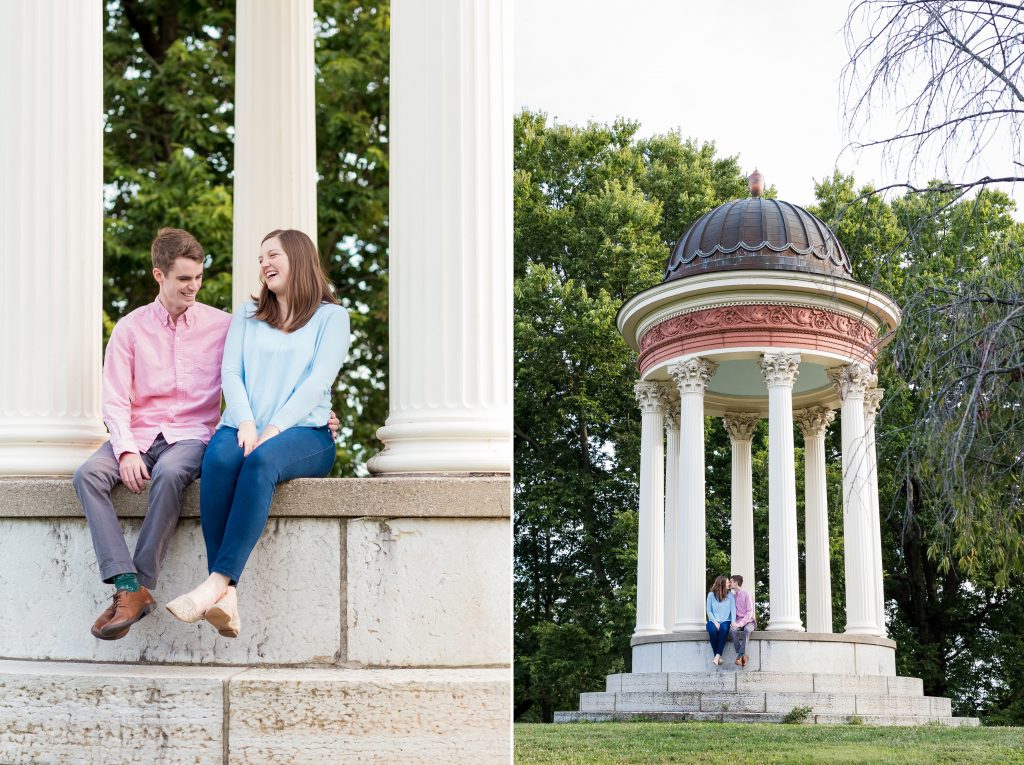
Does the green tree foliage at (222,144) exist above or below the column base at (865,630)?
above

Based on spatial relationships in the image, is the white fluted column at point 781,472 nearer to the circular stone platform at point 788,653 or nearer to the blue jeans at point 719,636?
the circular stone platform at point 788,653

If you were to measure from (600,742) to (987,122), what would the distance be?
375 inches

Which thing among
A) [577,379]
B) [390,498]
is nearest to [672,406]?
[577,379]

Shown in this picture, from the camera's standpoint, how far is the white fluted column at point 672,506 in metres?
32.1

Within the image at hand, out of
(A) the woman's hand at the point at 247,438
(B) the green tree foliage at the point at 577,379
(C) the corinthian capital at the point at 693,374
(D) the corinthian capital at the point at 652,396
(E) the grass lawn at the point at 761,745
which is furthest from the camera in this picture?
(B) the green tree foliage at the point at 577,379

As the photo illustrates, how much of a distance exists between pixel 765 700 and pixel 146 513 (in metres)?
18.3

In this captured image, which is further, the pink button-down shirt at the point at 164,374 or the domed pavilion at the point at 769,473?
the domed pavilion at the point at 769,473

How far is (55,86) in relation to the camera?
376 inches

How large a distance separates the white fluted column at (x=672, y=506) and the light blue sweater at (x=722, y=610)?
5.30 meters

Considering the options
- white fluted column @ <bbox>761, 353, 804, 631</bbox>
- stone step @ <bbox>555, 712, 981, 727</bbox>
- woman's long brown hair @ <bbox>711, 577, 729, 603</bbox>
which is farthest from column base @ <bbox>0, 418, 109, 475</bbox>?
white fluted column @ <bbox>761, 353, 804, 631</bbox>

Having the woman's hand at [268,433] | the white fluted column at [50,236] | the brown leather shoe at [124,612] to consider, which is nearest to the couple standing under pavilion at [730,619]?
the white fluted column at [50,236]

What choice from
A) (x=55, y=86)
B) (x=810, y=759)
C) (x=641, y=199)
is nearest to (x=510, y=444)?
(x=55, y=86)

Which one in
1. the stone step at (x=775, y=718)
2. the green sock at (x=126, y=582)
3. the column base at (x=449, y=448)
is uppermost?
the column base at (x=449, y=448)

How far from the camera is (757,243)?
29.4 meters
